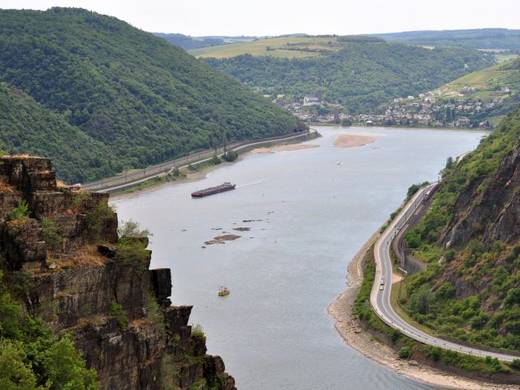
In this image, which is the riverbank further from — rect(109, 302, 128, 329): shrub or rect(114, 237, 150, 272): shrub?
rect(109, 302, 128, 329): shrub

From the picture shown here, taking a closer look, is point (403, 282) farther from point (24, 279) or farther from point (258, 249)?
point (24, 279)

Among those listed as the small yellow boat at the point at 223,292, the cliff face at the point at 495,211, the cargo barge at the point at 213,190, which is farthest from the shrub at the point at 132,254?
the cargo barge at the point at 213,190

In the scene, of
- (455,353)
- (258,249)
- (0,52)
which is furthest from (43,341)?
(0,52)

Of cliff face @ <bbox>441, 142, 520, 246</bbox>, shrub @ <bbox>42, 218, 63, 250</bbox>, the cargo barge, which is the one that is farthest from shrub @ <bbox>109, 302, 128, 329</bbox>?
the cargo barge

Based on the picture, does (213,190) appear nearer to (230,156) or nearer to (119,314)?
(230,156)

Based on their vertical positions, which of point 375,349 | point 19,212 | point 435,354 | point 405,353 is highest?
point 19,212

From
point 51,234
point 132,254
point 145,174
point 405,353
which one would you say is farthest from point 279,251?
point 51,234
